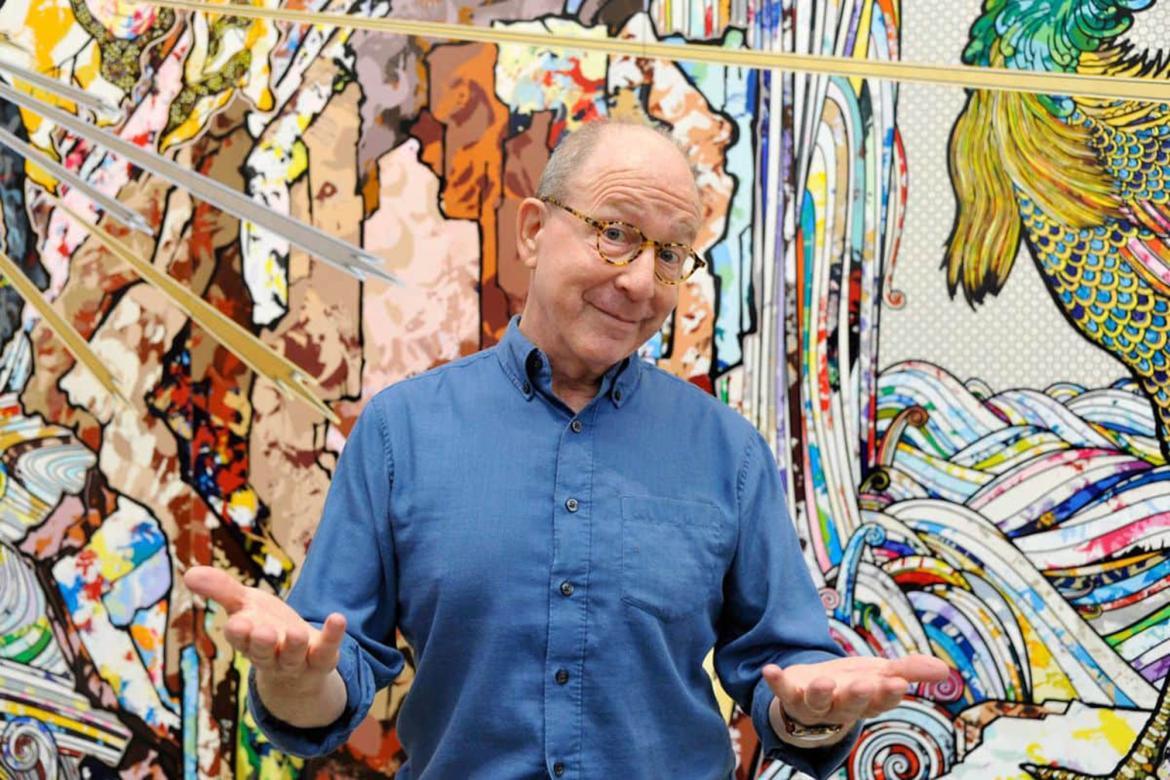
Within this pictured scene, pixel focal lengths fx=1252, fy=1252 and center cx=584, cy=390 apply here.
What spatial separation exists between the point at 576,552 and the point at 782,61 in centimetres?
124

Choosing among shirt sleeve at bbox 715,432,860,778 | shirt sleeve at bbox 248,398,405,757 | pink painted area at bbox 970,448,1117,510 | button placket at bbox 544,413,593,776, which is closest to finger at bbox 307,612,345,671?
shirt sleeve at bbox 248,398,405,757

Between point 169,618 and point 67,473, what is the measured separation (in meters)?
0.35

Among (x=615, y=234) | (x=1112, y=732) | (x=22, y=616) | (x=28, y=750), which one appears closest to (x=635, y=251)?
(x=615, y=234)

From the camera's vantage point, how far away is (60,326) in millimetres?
2457

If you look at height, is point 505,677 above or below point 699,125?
below

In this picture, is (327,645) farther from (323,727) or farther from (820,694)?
(820,694)

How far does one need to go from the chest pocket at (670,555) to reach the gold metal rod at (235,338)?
3.45 ft

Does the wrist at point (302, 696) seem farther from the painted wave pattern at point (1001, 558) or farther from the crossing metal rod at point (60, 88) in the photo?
the crossing metal rod at point (60, 88)

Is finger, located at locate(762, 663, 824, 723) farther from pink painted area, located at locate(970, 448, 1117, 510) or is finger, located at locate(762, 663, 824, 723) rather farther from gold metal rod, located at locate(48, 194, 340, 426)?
gold metal rod, located at locate(48, 194, 340, 426)

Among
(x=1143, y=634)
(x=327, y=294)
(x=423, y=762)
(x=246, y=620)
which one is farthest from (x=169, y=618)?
(x=1143, y=634)

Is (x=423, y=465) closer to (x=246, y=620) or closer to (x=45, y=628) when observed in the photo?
(x=246, y=620)

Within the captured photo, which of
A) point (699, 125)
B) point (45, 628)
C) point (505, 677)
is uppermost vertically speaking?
point (699, 125)

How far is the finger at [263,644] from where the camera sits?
47.8 inches

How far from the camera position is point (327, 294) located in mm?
2402
